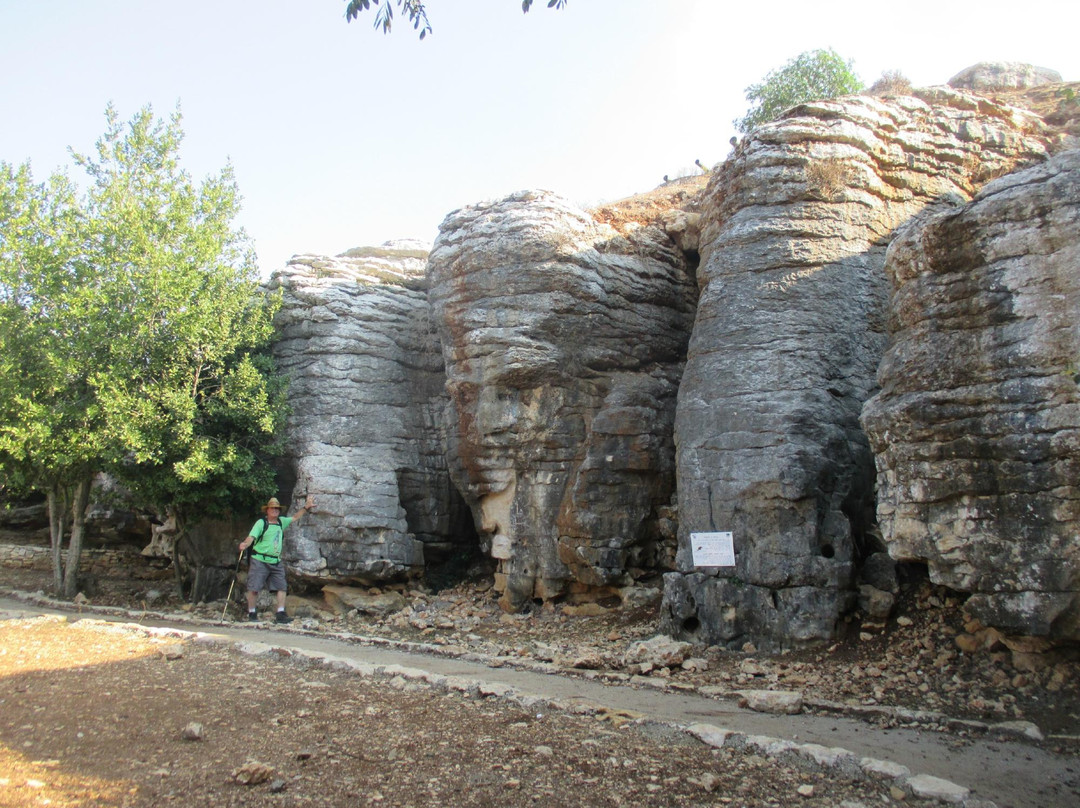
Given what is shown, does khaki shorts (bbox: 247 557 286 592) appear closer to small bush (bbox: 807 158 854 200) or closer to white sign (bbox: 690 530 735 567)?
white sign (bbox: 690 530 735 567)

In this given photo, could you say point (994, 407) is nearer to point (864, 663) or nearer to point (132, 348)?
point (864, 663)

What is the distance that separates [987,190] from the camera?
25.6 feet

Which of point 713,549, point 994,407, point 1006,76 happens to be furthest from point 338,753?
point 1006,76

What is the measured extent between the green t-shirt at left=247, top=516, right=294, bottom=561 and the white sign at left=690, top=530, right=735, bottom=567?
21.4ft

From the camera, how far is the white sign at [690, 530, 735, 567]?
941 centimetres

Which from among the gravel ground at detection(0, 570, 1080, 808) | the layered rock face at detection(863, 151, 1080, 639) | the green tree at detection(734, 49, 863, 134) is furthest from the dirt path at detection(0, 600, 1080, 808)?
the green tree at detection(734, 49, 863, 134)

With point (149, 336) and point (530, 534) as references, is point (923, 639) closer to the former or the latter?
point (530, 534)

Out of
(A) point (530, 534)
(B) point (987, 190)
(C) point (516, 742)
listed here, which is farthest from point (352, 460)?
(B) point (987, 190)

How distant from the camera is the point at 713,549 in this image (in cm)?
952

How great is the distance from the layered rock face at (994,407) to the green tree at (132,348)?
414 inches

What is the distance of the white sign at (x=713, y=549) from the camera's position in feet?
30.9

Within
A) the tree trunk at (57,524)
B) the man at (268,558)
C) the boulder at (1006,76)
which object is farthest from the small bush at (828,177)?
the tree trunk at (57,524)

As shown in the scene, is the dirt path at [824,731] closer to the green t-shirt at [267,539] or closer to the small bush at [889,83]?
the green t-shirt at [267,539]

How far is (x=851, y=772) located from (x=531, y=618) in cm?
756
